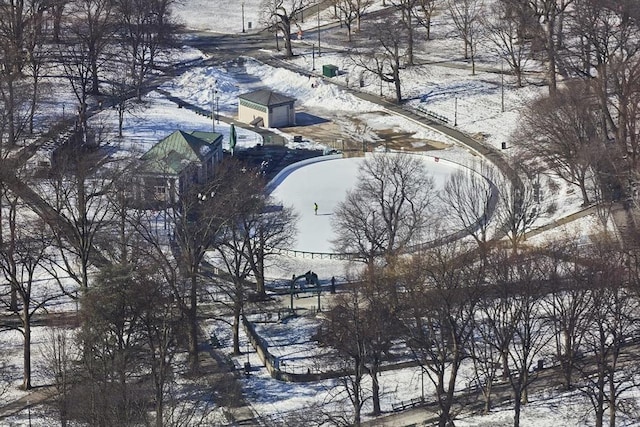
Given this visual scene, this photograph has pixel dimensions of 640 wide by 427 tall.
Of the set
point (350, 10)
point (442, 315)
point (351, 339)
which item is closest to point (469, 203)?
point (442, 315)

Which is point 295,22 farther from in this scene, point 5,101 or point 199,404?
point 199,404

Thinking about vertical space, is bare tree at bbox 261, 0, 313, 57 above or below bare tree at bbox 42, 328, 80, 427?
above

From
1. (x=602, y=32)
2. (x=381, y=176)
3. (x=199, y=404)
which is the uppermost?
(x=602, y=32)

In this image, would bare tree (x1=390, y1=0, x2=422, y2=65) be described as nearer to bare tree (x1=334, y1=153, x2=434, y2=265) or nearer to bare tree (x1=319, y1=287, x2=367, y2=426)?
bare tree (x1=334, y1=153, x2=434, y2=265)

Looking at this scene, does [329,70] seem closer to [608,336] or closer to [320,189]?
[320,189]

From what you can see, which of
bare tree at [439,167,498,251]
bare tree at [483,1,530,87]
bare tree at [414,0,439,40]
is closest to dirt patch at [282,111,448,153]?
bare tree at [483,1,530,87]

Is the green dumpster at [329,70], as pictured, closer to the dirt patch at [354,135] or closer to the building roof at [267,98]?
the dirt patch at [354,135]

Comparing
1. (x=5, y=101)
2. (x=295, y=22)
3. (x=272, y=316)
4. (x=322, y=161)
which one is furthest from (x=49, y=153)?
(x=295, y=22)

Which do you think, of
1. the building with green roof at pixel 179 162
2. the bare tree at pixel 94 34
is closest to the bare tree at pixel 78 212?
the building with green roof at pixel 179 162
